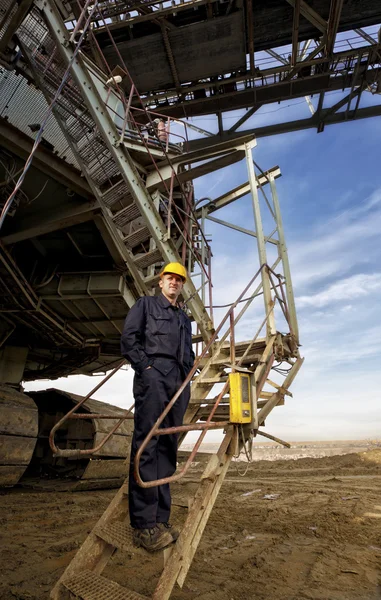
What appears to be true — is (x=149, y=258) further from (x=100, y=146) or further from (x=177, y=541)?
(x=177, y=541)

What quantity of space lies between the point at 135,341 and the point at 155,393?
440 mm

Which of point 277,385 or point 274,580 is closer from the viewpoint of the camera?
point 274,580

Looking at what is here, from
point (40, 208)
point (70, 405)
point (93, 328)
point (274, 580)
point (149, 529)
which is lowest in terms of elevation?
point (274, 580)

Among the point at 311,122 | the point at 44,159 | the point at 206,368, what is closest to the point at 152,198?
the point at 44,159

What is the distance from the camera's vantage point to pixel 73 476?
809 cm

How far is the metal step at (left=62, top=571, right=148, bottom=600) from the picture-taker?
2.18m

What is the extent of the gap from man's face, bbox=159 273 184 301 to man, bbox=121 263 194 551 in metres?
0.09

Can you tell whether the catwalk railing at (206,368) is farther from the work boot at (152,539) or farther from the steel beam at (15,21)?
the steel beam at (15,21)

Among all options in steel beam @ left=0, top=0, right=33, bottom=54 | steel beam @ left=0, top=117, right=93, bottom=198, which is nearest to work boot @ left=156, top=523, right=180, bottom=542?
steel beam @ left=0, top=117, right=93, bottom=198

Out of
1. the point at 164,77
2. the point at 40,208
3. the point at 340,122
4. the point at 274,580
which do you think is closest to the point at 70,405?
the point at 40,208

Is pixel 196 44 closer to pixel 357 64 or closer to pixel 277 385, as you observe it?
pixel 357 64

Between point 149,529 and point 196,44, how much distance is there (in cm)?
987

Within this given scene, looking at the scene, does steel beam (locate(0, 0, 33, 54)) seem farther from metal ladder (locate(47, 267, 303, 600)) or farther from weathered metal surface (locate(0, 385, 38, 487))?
weathered metal surface (locate(0, 385, 38, 487))

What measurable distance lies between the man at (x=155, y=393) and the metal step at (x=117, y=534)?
0.28 ft
